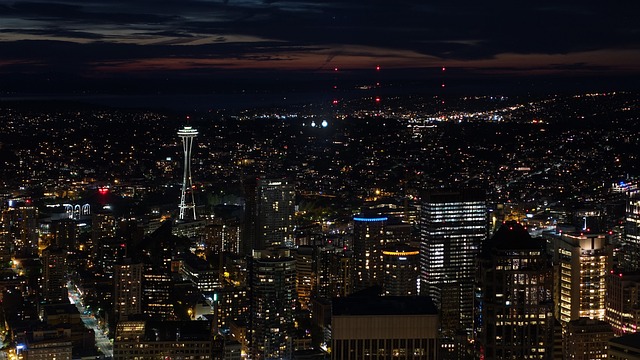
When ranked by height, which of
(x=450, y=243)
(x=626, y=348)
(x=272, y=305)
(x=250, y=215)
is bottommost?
(x=272, y=305)

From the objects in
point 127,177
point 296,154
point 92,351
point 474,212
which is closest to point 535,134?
point 474,212

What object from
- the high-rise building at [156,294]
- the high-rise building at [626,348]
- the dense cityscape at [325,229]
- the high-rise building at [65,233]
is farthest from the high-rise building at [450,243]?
the high-rise building at [65,233]

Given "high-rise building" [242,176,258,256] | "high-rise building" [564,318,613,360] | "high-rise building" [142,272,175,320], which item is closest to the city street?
"high-rise building" [142,272,175,320]

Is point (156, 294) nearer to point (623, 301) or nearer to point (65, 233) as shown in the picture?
point (65, 233)

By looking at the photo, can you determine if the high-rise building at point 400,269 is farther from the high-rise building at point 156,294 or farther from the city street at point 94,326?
the city street at point 94,326

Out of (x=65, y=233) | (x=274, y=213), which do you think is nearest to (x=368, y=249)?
(x=274, y=213)

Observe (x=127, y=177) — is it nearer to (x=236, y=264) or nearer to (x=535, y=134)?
(x=236, y=264)

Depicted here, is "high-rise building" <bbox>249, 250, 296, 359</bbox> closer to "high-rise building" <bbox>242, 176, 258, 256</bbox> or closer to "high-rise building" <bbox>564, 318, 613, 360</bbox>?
"high-rise building" <bbox>242, 176, 258, 256</bbox>
